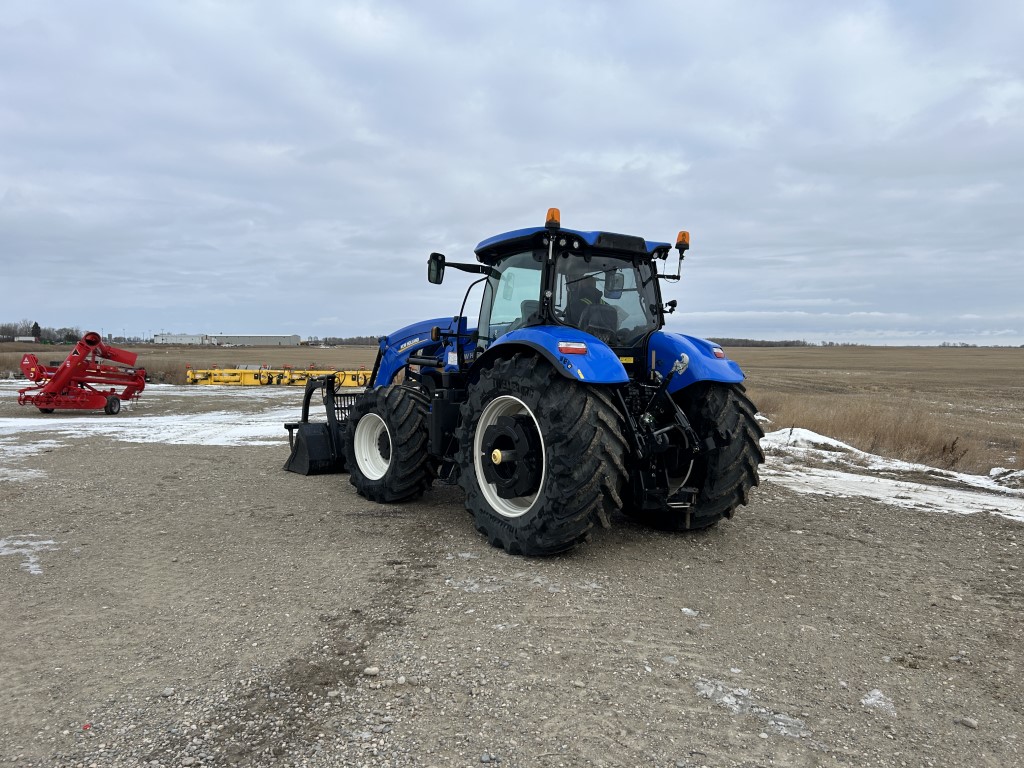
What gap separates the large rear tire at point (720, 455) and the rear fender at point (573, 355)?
34.4 inches

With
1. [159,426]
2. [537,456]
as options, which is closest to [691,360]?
[537,456]

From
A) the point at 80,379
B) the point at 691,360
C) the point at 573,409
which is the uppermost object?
the point at 691,360

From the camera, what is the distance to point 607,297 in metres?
5.65

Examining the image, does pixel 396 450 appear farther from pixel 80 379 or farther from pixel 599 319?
pixel 80 379

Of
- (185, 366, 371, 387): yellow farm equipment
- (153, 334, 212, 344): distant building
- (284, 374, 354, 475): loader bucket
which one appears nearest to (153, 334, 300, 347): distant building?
(153, 334, 212, 344): distant building

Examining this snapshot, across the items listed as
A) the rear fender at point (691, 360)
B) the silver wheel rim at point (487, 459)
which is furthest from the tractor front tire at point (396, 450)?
the rear fender at point (691, 360)

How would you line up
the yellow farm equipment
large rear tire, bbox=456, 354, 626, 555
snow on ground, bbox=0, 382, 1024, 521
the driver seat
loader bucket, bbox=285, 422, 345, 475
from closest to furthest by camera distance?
large rear tire, bbox=456, 354, 626, 555
the driver seat
snow on ground, bbox=0, 382, 1024, 521
loader bucket, bbox=285, 422, 345, 475
the yellow farm equipment

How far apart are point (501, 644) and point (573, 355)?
196 centimetres

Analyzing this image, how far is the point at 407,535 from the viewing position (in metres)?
A: 5.45

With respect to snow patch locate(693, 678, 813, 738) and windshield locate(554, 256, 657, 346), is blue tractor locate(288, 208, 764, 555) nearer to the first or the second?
windshield locate(554, 256, 657, 346)

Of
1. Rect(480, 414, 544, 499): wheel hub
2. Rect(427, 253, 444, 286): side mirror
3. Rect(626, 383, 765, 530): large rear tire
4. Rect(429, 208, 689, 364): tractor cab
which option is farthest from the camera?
Rect(427, 253, 444, 286): side mirror

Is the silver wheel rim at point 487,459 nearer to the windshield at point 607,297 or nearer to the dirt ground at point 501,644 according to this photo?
the dirt ground at point 501,644

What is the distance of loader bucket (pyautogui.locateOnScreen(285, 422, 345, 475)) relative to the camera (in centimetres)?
786

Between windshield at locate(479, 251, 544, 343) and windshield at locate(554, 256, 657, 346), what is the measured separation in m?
0.22
